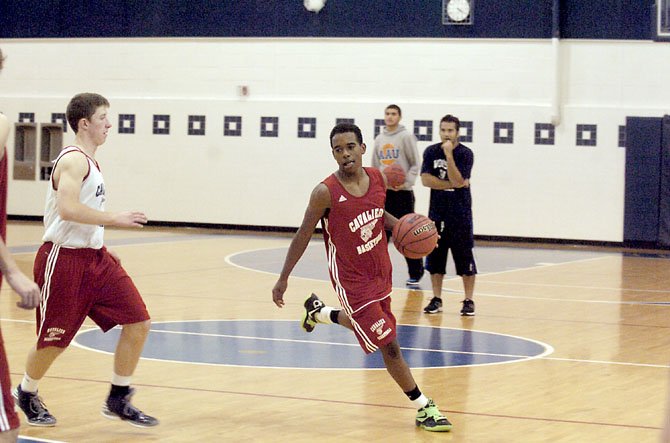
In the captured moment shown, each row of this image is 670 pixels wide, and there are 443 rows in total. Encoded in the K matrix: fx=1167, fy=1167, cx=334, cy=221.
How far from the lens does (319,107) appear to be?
19797mm

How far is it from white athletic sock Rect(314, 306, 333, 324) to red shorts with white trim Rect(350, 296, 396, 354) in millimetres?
791

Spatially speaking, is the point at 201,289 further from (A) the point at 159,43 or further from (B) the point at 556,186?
(A) the point at 159,43

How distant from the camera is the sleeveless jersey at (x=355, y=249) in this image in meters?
6.24

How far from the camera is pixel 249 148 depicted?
66.9ft

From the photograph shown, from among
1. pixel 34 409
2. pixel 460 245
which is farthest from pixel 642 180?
pixel 34 409

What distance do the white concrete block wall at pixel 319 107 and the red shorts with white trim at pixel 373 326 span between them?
12.9 m

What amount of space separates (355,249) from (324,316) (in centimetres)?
94

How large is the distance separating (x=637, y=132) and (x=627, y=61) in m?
1.12

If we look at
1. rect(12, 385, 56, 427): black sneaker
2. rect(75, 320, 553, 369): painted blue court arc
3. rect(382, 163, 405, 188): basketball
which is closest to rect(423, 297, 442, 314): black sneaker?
rect(75, 320, 553, 369): painted blue court arc

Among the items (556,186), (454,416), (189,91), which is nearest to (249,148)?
(189,91)

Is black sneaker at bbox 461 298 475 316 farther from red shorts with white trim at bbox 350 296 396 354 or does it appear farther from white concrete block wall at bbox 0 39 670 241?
white concrete block wall at bbox 0 39 670 241

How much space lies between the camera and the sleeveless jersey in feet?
20.5

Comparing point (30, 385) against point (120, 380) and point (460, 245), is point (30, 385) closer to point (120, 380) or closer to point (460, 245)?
point (120, 380)

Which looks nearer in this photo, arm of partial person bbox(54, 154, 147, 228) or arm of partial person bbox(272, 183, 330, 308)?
arm of partial person bbox(54, 154, 147, 228)
